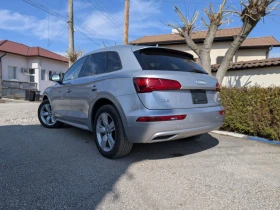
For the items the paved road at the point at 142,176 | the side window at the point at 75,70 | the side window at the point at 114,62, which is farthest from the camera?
the side window at the point at 75,70

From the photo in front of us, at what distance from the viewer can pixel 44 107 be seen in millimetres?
6371

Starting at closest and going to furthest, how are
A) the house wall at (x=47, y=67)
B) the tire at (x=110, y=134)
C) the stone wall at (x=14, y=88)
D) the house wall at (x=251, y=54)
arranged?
the tire at (x=110, y=134)
the house wall at (x=251, y=54)
the stone wall at (x=14, y=88)
the house wall at (x=47, y=67)

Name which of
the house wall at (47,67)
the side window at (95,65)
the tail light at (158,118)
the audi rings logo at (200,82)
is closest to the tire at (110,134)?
the tail light at (158,118)

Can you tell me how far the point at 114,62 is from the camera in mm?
3852

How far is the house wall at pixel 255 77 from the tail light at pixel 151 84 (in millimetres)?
6323

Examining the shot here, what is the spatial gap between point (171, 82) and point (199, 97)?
2.02 feet

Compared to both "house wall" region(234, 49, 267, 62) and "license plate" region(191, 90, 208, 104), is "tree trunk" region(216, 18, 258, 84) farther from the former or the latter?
"house wall" region(234, 49, 267, 62)

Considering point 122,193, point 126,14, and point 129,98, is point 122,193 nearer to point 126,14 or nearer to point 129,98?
point 129,98

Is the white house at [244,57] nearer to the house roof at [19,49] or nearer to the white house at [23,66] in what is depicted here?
A: the white house at [23,66]

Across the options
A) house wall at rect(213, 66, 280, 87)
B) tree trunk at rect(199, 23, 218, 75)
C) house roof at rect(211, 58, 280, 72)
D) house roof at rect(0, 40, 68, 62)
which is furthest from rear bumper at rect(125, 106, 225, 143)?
house roof at rect(0, 40, 68, 62)

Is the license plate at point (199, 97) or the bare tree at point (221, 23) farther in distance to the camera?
the bare tree at point (221, 23)

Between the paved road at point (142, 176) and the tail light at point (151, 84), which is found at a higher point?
the tail light at point (151, 84)

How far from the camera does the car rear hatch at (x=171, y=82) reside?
10.1 ft

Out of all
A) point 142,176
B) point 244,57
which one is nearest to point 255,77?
point 244,57
